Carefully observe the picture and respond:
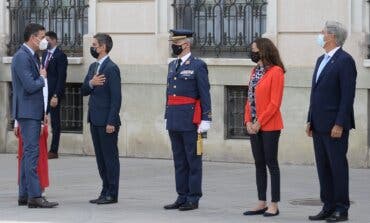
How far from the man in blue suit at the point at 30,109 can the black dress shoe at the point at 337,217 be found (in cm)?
299

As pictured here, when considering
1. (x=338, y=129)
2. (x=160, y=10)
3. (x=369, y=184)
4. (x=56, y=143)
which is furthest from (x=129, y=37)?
(x=338, y=129)

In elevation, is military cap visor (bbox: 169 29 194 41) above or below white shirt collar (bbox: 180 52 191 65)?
above

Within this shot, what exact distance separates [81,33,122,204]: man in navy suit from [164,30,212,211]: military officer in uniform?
0.66m

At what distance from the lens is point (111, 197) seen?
1276 cm

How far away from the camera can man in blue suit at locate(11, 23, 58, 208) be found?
1234 cm

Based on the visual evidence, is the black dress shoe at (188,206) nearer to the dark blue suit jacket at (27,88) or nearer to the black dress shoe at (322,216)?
the black dress shoe at (322,216)

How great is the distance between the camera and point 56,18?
1908cm

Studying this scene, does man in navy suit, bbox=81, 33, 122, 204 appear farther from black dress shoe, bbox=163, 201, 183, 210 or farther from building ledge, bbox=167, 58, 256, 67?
building ledge, bbox=167, 58, 256, 67

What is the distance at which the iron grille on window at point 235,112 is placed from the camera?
57.2 ft

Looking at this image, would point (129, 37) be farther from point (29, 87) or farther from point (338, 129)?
point (338, 129)

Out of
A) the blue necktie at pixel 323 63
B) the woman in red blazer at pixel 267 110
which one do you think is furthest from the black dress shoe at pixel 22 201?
the blue necktie at pixel 323 63

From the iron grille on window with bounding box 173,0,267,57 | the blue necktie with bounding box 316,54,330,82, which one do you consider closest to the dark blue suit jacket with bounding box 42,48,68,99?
the iron grille on window with bounding box 173,0,267,57

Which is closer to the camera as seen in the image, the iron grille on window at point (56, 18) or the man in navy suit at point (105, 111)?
the man in navy suit at point (105, 111)

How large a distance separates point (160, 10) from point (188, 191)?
5.98 m
